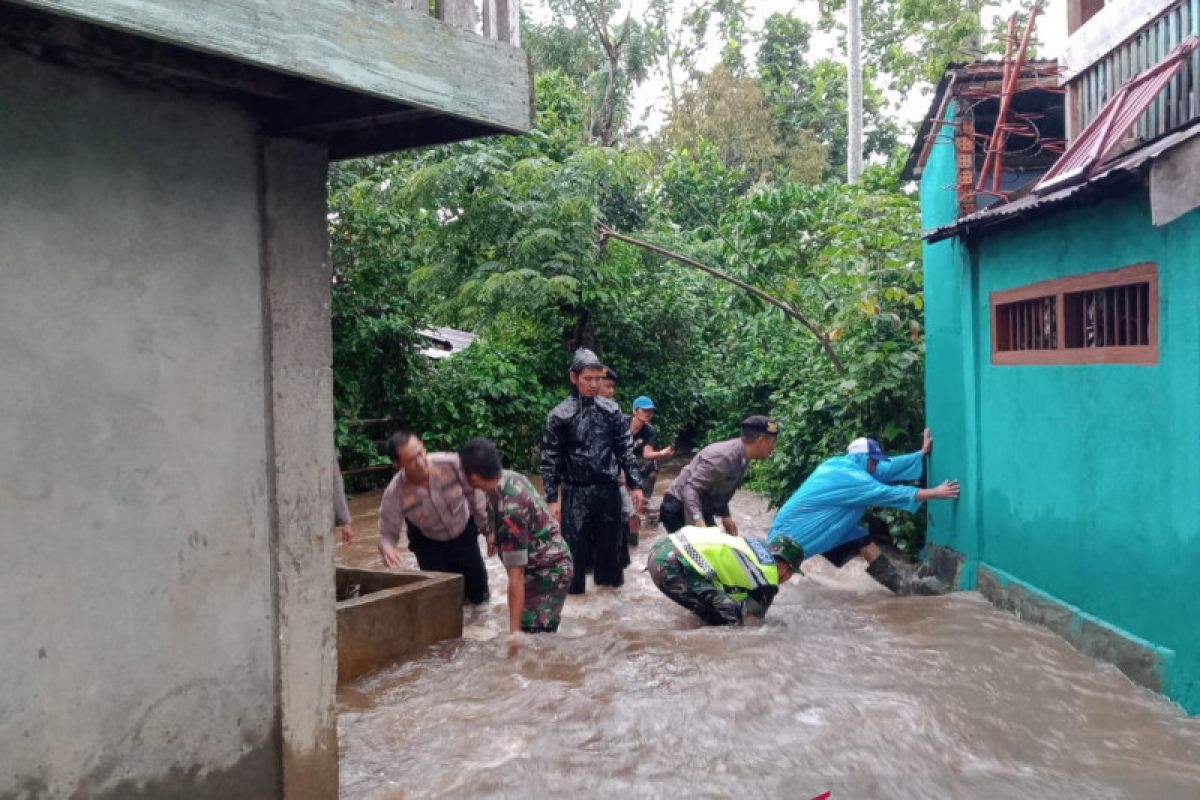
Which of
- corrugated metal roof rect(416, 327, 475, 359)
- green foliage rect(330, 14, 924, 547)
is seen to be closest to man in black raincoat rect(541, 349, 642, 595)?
green foliage rect(330, 14, 924, 547)

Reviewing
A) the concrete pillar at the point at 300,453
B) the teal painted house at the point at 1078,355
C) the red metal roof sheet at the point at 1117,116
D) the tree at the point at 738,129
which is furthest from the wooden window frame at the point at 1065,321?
the tree at the point at 738,129

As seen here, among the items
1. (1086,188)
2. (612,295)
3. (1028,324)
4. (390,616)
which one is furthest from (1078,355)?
(612,295)

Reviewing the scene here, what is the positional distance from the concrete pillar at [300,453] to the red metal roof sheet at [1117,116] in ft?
14.5

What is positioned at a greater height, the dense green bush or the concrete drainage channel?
the dense green bush

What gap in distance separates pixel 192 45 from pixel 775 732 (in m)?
4.18

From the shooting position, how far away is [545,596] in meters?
6.22

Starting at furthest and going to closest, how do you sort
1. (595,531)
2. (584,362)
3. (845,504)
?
(595,531) < (845,504) < (584,362)

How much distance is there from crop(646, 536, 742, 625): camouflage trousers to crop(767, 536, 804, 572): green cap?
46 cm

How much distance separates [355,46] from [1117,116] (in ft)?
16.4

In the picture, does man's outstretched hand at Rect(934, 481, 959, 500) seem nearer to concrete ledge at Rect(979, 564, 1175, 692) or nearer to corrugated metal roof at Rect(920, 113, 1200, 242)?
concrete ledge at Rect(979, 564, 1175, 692)

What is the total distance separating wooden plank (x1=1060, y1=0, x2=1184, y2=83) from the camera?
6.27m

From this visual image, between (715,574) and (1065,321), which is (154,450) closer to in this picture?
(715,574)

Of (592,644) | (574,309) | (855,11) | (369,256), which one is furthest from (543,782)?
(855,11)

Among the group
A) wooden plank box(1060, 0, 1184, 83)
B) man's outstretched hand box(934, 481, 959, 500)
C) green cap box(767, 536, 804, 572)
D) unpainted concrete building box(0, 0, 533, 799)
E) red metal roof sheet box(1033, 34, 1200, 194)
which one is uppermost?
wooden plank box(1060, 0, 1184, 83)
